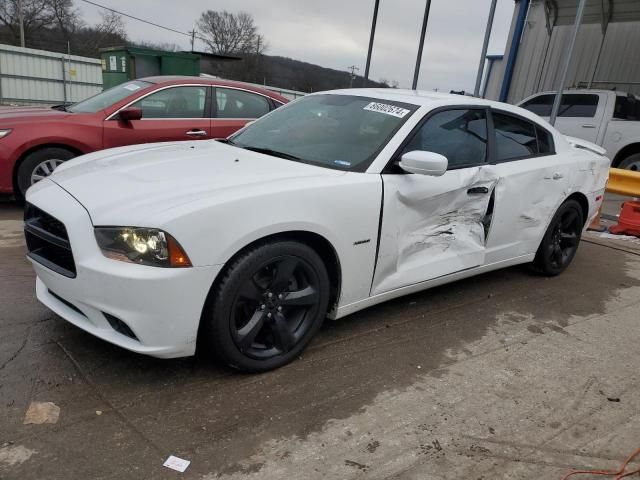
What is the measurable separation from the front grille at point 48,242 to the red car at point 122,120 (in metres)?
2.85

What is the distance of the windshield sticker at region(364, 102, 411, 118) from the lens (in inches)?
130

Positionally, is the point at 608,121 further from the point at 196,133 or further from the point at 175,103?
the point at 175,103

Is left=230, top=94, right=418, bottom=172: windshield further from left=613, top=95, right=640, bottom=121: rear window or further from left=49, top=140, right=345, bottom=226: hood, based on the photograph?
left=613, top=95, right=640, bottom=121: rear window

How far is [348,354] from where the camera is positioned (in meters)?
3.02

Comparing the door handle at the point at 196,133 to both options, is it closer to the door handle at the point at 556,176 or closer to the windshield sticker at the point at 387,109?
the windshield sticker at the point at 387,109

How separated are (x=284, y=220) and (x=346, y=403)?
0.96 metres

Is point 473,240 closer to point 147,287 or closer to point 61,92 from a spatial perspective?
point 147,287

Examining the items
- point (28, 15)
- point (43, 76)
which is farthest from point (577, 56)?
point (28, 15)

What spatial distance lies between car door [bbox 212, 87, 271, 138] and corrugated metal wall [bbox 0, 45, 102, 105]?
508 inches

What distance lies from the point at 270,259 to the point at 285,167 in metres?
0.65

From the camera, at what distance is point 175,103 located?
5867 millimetres

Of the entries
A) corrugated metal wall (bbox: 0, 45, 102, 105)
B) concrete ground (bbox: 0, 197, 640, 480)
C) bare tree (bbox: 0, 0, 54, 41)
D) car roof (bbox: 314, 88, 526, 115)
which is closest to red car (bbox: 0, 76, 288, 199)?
concrete ground (bbox: 0, 197, 640, 480)

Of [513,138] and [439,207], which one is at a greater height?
[513,138]

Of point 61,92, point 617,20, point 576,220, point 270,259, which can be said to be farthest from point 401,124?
point 61,92
